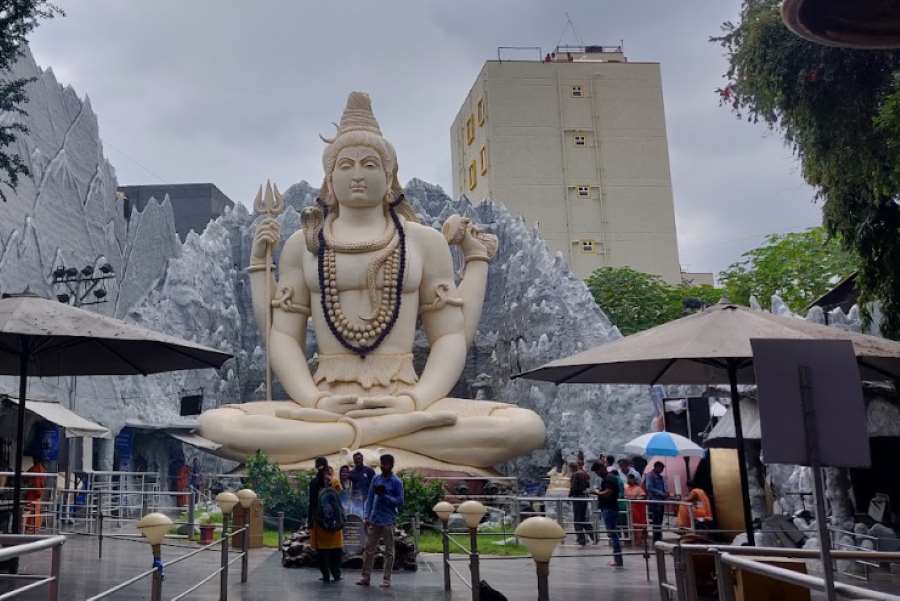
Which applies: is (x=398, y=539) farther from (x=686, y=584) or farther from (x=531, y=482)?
(x=531, y=482)

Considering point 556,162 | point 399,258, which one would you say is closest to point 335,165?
point 399,258

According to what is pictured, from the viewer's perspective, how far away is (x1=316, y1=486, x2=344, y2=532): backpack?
712cm

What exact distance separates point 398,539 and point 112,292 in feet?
62.0

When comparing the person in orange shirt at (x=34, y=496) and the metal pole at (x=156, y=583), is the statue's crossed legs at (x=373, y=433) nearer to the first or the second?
the person in orange shirt at (x=34, y=496)

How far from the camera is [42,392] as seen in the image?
60.8ft

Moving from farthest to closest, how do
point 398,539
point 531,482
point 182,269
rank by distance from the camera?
point 182,269 → point 531,482 → point 398,539

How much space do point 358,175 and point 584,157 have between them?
26.4m

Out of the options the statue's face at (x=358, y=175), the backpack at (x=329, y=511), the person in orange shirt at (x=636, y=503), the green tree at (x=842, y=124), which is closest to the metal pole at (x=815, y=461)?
the backpack at (x=329, y=511)

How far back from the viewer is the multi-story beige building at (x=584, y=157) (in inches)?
1534

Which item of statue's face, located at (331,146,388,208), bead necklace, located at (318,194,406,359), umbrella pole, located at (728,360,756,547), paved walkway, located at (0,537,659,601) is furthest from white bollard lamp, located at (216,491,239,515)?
statue's face, located at (331,146,388,208)

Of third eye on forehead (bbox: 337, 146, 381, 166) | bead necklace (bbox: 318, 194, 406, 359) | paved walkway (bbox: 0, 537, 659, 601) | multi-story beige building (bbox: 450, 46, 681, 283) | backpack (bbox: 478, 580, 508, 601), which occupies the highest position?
multi-story beige building (bbox: 450, 46, 681, 283)

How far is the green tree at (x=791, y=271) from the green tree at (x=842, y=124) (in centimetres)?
1880

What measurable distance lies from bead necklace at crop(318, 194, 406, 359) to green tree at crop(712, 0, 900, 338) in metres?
6.71

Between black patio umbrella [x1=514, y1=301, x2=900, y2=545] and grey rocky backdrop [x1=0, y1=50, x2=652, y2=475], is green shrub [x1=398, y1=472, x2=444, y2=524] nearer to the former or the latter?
black patio umbrella [x1=514, y1=301, x2=900, y2=545]
